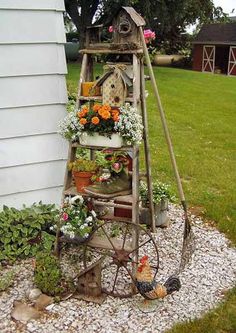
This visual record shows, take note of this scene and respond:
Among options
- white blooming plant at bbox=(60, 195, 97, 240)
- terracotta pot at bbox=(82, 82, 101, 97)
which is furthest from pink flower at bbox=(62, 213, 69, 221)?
terracotta pot at bbox=(82, 82, 101, 97)

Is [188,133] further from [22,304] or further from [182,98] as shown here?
[22,304]

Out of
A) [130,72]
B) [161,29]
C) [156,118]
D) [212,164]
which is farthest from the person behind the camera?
[161,29]

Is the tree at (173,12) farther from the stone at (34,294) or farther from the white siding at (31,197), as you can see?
the stone at (34,294)

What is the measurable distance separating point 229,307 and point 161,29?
17.9 metres

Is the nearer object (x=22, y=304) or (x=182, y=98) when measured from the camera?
(x=22, y=304)

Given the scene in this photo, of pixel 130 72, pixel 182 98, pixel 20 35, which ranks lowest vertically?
pixel 182 98

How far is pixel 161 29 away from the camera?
19.5m

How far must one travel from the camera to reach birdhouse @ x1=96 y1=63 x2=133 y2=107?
305cm

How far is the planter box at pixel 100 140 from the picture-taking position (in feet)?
10.0

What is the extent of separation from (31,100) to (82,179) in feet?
2.74

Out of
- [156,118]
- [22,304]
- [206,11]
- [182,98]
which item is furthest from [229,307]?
[206,11]

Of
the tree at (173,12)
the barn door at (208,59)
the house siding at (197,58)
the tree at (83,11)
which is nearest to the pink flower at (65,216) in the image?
the tree at (173,12)

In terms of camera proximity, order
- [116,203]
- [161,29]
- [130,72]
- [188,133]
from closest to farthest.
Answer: [130,72] → [116,203] → [188,133] → [161,29]

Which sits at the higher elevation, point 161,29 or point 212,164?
point 161,29
